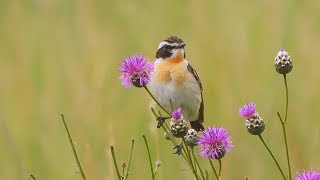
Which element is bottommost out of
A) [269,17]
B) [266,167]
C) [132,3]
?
[266,167]

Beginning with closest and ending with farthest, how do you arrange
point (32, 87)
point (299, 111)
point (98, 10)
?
point (299, 111)
point (32, 87)
point (98, 10)

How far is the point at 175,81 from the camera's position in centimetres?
379

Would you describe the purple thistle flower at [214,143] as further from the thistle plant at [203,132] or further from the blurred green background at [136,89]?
the blurred green background at [136,89]

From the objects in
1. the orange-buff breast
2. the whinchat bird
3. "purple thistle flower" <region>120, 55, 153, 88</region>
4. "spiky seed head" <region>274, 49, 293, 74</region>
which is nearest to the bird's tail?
the whinchat bird

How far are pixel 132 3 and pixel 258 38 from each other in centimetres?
104

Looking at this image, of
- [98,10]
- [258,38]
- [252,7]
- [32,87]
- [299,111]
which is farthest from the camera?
[98,10]

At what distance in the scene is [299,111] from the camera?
461 centimetres

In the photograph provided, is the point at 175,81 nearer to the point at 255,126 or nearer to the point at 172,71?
the point at 172,71

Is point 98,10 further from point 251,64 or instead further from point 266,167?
point 266,167

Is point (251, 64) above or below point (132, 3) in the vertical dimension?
below

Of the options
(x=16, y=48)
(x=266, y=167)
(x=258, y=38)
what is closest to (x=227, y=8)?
(x=258, y=38)

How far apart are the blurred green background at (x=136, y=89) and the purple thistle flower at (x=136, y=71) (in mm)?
622

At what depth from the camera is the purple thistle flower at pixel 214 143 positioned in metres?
2.46

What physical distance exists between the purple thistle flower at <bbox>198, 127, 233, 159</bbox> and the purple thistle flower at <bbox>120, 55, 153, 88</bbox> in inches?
8.9
